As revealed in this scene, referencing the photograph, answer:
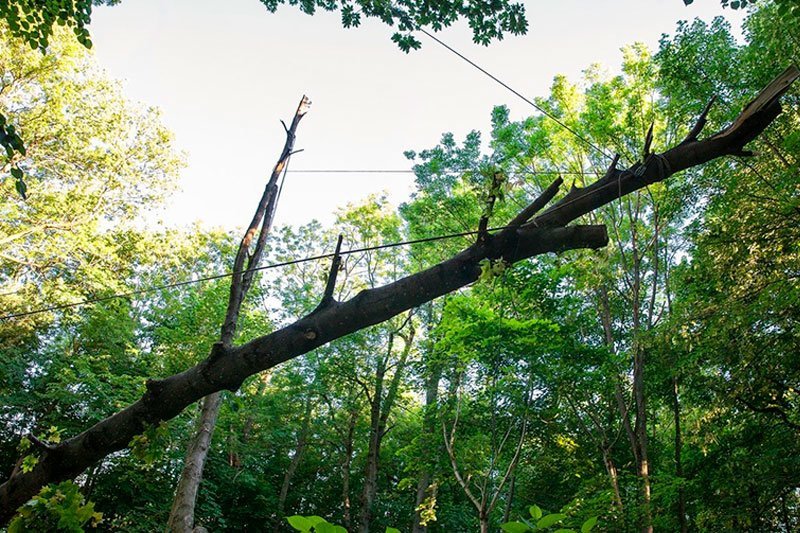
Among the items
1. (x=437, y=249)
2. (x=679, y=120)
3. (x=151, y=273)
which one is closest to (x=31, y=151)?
(x=151, y=273)

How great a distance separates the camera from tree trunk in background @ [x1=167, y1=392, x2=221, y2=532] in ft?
18.9

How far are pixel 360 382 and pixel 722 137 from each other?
37.3 feet

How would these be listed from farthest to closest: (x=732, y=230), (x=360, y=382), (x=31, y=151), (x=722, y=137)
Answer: (x=360, y=382)
(x=31, y=151)
(x=732, y=230)
(x=722, y=137)

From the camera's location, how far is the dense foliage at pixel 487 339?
19.7 feet

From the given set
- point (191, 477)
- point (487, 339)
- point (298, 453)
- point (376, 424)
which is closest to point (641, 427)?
point (487, 339)

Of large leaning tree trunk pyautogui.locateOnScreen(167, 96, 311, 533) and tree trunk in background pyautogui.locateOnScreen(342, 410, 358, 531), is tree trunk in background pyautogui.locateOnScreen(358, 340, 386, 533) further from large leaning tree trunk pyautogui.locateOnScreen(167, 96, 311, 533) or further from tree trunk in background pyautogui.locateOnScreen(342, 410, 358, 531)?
large leaning tree trunk pyautogui.locateOnScreen(167, 96, 311, 533)

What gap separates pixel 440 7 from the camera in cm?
317

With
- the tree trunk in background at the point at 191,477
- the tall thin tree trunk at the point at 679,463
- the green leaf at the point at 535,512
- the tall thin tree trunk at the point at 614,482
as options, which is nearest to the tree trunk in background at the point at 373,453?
the tall thin tree trunk at the point at 614,482

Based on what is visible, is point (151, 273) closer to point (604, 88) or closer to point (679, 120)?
point (604, 88)

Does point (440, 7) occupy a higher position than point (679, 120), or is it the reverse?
point (679, 120)

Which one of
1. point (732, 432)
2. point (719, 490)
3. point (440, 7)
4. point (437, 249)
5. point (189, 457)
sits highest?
point (437, 249)

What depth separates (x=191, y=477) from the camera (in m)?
6.15

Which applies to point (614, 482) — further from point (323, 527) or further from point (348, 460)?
point (323, 527)

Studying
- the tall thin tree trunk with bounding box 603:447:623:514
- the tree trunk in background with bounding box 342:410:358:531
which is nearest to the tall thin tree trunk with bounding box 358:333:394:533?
the tree trunk in background with bounding box 342:410:358:531
